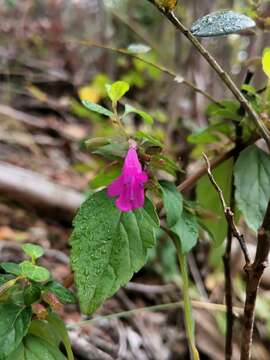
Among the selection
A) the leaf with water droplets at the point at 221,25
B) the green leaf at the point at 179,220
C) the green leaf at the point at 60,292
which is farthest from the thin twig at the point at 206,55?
the green leaf at the point at 60,292

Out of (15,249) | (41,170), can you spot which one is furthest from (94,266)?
(41,170)


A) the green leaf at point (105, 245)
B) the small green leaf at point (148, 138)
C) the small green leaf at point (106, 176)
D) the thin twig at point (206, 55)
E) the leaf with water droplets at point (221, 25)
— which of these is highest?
the leaf with water droplets at point (221, 25)

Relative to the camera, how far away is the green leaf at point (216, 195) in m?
0.78

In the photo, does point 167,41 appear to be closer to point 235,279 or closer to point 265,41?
point 265,41

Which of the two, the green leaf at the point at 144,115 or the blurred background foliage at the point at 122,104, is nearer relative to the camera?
the green leaf at the point at 144,115

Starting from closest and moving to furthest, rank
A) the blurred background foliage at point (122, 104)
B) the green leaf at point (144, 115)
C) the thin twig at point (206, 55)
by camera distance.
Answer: the thin twig at point (206, 55)
the green leaf at point (144, 115)
the blurred background foliage at point (122, 104)

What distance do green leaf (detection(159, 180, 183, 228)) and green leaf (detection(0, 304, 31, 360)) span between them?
0.63 ft

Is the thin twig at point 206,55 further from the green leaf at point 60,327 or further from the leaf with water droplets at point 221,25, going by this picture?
the green leaf at point 60,327

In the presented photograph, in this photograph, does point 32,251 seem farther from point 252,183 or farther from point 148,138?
point 252,183

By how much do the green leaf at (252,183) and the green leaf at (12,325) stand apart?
12.4 inches

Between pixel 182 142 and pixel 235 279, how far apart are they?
0.49 meters

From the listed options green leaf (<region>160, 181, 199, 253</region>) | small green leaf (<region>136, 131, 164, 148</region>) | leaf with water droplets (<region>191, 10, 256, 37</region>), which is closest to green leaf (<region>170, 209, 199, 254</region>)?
green leaf (<region>160, 181, 199, 253</region>)

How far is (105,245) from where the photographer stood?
570 mm

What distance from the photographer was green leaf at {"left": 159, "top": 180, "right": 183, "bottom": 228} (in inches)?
23.5
